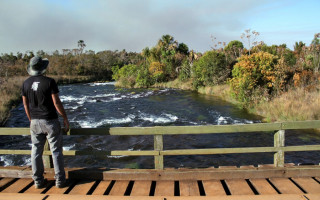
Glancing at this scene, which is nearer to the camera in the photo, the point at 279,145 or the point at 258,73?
the point at 279,145

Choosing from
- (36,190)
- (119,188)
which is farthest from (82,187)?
(36,190)

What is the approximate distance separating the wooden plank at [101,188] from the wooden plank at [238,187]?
2.04 meters

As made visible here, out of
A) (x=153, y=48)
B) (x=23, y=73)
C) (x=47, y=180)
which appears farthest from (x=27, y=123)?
(x=23, y=73)

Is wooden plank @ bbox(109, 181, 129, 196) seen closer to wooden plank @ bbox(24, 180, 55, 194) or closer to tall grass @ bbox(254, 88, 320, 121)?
wooden plank @ bbox(24, 180, 55, 194)

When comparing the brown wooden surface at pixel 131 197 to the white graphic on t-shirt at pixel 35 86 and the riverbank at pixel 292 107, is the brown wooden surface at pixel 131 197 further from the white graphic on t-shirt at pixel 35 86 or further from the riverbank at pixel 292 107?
the riverbank at pixel 292 107

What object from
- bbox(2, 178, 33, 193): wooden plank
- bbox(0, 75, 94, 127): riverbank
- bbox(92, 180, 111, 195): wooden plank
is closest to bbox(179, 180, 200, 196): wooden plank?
bbox(92, 180, 111, 195): wooden plank

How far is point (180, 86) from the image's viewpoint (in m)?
31.8

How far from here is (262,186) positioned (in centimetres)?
375

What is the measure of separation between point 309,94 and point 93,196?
13.8 meters

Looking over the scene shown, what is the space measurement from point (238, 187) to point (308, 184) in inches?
45.5

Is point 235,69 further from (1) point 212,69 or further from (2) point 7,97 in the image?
(2) point 7,97

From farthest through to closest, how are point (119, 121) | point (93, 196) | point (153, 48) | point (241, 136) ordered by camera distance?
point (153, 48)
point (119, 121)
point (241, 136)
point (93, 196)

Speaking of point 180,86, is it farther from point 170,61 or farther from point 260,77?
point 260,77

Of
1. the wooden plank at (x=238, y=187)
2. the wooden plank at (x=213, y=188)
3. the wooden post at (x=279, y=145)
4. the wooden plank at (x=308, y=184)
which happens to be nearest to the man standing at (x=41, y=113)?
the wooden plank at (x=213, y=188)
